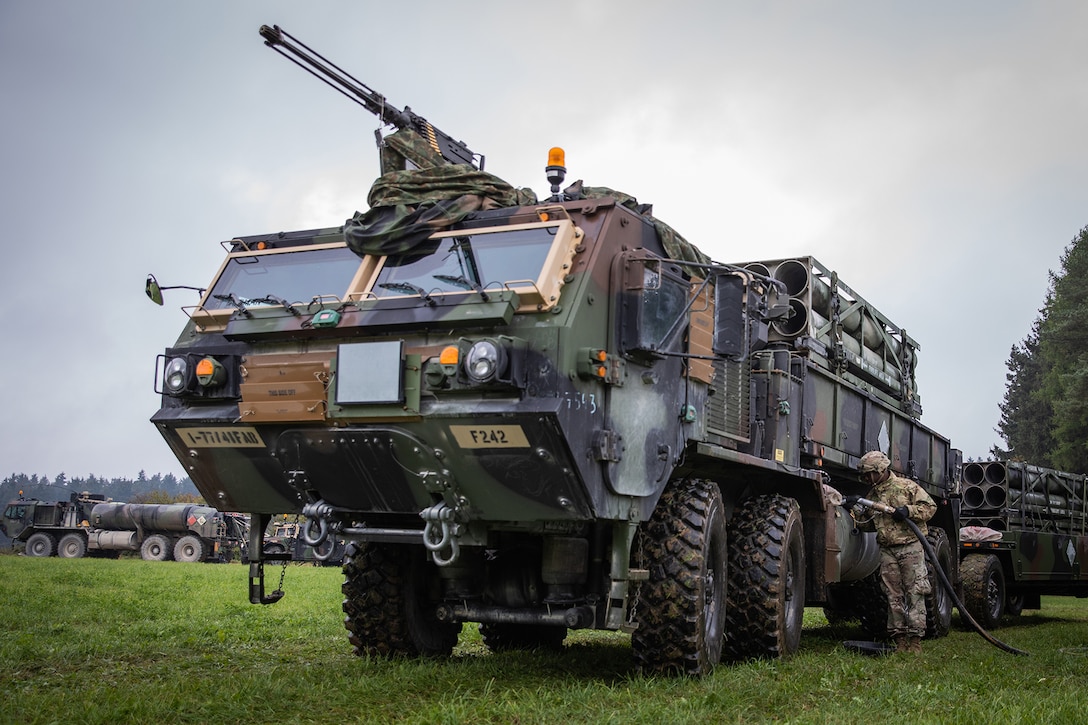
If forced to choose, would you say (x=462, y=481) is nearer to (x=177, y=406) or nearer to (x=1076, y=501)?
(x=177, y=406)

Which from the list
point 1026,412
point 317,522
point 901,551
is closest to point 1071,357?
point 1026,412

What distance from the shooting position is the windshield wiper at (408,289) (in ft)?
22.7

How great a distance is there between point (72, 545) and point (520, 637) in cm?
3182

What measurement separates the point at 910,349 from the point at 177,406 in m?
10.1

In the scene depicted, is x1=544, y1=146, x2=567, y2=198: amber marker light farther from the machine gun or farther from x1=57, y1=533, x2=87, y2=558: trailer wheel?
x1=57, y1=533, x2=87, y2=558: trailer wheel

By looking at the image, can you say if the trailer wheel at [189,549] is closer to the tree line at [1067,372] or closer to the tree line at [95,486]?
the tree line at [1067,372]

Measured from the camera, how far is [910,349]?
1457 centimetres

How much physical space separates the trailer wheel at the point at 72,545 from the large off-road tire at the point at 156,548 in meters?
2.21

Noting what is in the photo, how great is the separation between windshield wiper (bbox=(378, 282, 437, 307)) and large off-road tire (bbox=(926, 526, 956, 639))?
7048 mm

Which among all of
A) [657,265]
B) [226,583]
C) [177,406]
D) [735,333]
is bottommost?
[226,583]

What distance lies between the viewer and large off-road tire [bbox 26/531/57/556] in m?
37.4

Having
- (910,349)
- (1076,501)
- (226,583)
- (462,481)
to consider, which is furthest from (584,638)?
(1076,501)

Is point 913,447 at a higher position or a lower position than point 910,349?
lower

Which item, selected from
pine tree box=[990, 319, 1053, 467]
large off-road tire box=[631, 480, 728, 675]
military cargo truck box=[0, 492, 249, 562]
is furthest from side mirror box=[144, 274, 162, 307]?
pine tree box=[990, 319, 1053, 467]
